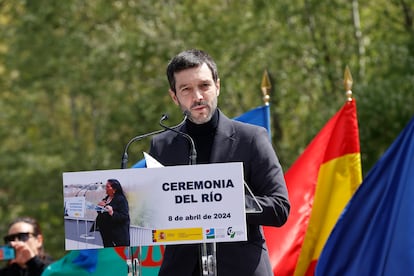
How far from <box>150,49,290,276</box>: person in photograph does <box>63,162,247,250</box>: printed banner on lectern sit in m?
0.27

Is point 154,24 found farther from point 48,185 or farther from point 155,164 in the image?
point 155,164

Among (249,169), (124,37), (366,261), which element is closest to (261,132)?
(249,169)

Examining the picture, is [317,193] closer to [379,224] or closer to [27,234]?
[379,224]

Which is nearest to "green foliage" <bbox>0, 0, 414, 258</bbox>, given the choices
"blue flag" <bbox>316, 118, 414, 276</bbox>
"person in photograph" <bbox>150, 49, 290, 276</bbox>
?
"blue flag" <bbox>316, 118, 414, 276</bbox>

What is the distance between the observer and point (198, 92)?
408 cm

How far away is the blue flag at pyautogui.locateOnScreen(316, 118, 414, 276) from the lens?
5078mm

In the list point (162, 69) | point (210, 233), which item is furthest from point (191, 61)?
point (162, 69)

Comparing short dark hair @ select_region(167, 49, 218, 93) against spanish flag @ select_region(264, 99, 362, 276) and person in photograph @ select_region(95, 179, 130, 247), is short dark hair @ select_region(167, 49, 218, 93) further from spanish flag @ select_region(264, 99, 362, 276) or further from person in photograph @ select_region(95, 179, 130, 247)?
spanish flag @ select_region(264, 99, 362, 276)

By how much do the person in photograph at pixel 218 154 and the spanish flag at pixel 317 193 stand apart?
209cm

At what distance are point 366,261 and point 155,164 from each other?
182 cm

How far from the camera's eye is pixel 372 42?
1417cm

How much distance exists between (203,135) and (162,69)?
12884mm

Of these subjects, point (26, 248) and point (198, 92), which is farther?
point (26, 248)

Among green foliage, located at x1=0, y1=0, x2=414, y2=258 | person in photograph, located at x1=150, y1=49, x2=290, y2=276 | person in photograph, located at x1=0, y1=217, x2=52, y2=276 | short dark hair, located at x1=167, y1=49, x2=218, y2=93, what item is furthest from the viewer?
green foliage, located at x1=0, y1=0, x2=414, y2=258
